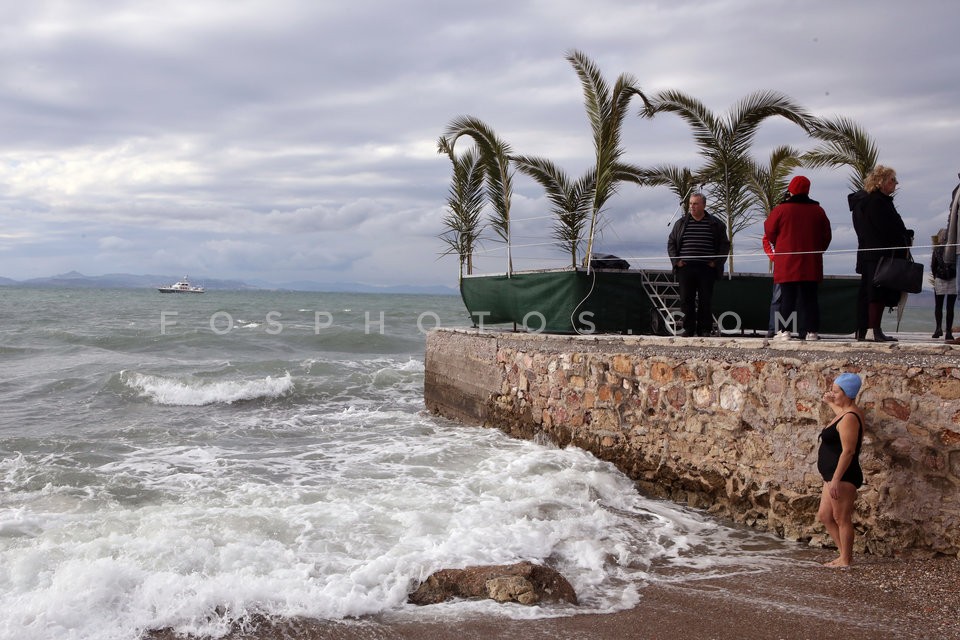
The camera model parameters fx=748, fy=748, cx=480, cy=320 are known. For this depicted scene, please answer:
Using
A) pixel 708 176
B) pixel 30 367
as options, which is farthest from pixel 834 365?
pixel 30 367

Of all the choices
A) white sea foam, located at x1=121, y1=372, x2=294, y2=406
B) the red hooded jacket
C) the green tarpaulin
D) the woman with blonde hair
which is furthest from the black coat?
white sea foam, located at x1=121, y1=372, x2=294, y2=406

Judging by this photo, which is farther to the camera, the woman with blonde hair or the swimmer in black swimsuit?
the woman with blonde hair

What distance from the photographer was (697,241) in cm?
855

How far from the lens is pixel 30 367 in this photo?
62.0ft

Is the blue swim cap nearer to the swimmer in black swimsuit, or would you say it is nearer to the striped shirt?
the swimmer in black swimsuit

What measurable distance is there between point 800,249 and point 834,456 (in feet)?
9.36

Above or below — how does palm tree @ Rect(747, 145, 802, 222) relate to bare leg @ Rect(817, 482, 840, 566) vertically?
above

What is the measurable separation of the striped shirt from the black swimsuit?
3431mm

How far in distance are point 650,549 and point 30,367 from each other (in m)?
18.2

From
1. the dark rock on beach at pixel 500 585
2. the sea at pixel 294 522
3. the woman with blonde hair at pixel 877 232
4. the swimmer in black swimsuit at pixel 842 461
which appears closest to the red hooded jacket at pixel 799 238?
the woman with blonde hair at pixel 877 232

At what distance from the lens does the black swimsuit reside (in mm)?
5309

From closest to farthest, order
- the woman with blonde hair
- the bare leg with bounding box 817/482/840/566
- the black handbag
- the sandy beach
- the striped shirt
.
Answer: the sandy beach
the bare leg with bounding box 817/482/840/566
the black handbag
the woman with blonde hair
the striped shirt

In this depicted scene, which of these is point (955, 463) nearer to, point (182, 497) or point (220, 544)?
point (220, 544)

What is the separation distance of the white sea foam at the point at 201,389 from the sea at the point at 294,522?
145 cm
